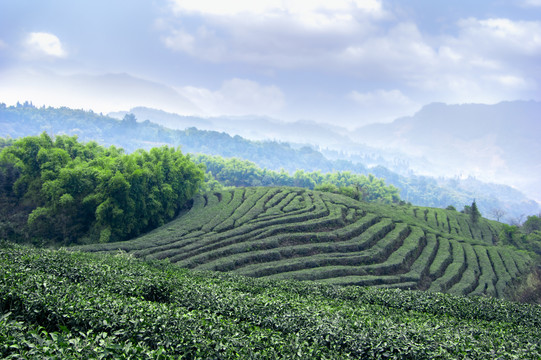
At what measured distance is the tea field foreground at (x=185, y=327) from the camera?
6625 mm

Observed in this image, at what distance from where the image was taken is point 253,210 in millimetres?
39188

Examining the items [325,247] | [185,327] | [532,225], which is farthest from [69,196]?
[532,225]

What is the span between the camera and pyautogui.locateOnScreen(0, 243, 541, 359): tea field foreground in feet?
21.7

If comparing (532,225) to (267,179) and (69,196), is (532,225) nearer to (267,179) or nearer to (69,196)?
(69,196)

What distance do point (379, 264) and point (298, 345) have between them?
2392 centimetres

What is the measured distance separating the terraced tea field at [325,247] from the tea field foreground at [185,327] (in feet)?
43.8

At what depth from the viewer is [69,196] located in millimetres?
31828

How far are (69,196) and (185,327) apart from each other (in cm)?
2981

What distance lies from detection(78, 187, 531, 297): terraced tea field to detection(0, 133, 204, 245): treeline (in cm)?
390

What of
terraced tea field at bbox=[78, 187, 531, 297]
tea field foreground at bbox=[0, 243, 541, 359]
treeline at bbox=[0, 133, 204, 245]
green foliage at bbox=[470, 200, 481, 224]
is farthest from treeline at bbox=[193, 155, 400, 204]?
tea field foreground at bbox=[0, 243, 541, 359]

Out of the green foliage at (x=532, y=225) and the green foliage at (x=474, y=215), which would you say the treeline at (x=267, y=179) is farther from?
the green foliage at (x=474, y=215)

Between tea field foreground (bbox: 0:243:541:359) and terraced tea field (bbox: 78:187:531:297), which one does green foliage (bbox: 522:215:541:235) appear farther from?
tea field foreground (bbox: 0:243:541:359)

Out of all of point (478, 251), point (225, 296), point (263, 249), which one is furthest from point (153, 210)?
point (478, 251)

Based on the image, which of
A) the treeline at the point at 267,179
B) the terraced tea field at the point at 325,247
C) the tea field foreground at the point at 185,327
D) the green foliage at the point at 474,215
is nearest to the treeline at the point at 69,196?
the terraced tea field at the point at 325,247
